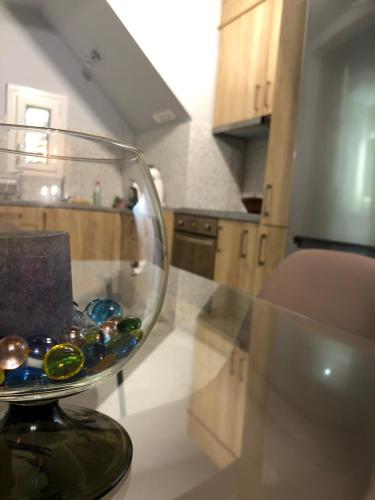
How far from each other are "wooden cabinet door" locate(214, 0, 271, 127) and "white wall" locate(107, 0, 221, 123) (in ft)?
0.32

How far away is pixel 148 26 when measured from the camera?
299cm

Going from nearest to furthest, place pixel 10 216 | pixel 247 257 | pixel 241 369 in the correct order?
pixel 10 216
pixel 241 369
pixel 247 257

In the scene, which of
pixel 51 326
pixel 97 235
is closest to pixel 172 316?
pixel 97 235

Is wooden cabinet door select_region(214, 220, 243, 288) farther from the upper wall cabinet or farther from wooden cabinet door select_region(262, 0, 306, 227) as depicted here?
the upper wall cabinet

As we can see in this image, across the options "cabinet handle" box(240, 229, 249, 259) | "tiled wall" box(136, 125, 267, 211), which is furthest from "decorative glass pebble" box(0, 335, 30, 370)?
"tiled wall" box(136, 125, 267, 211)

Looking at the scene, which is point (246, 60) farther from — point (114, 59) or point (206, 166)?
point (114, 59)

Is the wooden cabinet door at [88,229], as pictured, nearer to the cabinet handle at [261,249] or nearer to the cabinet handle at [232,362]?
the cabinet handle at [232,362]

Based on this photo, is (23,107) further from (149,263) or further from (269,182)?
(149,263)

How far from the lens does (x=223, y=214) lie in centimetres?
275

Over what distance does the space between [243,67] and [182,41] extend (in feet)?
1.84

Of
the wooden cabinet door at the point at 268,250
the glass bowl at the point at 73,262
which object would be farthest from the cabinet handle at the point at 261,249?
the glass bowl at the point at 73,262

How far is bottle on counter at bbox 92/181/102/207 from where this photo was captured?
1.38 feet

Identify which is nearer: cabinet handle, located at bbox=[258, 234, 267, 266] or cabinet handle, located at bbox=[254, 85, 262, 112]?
cabinet handle, located at bbox=[258, 234, 267, 266]

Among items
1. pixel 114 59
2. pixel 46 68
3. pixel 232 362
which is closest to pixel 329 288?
pixel 232 362
